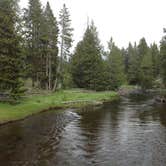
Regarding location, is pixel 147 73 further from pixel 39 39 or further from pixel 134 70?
pixel 39 39

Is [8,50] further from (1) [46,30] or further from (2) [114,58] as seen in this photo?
(2) [114,58]

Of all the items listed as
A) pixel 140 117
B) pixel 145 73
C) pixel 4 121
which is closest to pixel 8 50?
pixel 4 121

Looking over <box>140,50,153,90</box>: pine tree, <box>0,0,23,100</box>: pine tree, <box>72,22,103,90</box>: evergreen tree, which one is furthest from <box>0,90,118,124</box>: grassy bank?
<box>140,50,153,90</box>: pine tree

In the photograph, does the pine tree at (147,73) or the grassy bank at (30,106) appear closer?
the grassy bank at (30,106)

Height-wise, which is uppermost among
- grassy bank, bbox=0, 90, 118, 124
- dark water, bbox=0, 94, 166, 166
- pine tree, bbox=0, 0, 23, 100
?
pine tree, bbox=0, 0, 23, 100

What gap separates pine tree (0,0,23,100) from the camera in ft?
110

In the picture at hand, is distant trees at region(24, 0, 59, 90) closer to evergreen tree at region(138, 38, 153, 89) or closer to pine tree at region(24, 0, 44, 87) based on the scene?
pine tree at region(24, 0, 44, 87)

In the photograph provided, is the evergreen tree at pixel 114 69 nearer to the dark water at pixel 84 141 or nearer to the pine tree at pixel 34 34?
the pine tree at pixel 34 34

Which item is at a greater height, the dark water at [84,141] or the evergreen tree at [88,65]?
the evergreen tree at [88,65]

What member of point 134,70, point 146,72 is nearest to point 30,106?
point 146,72

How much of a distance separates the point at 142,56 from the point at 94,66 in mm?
40291

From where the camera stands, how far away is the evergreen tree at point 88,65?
65.1m

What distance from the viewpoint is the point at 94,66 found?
66.5 meters

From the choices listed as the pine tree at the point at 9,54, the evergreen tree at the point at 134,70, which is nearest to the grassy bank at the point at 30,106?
the pine tree at the point at 9,54
